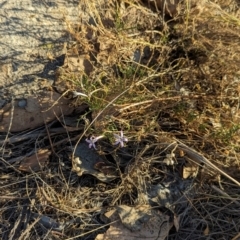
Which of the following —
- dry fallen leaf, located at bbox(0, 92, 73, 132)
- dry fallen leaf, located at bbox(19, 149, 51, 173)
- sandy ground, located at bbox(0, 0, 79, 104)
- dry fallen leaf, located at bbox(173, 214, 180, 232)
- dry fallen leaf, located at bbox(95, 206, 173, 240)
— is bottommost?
dry fallen leaf, located at bbox(95, 206, 173, 240)

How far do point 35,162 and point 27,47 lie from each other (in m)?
0.56

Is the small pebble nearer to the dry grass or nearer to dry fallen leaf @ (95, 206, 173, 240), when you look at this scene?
the dry grass

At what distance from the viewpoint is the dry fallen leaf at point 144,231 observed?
201 cm

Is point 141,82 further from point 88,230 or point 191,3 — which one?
point 88,230

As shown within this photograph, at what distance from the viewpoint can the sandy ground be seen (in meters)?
2.29

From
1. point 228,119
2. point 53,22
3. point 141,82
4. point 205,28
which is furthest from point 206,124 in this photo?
point 53,22

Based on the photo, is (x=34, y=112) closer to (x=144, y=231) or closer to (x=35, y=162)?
(x=35, y=162)

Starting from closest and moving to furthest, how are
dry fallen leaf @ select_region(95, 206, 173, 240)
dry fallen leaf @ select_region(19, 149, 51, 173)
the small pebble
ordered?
dry fallen leaf @ select_region(95, 206, 173, 240) < dry fallen leaf @ select_region(19, 149, 51, 173) < the small pebble

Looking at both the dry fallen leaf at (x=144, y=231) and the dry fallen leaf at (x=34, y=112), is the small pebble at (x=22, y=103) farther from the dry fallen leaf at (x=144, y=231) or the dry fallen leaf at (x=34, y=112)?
the dry fallen leaf at (x=144, y=231)

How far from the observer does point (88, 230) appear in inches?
80.5

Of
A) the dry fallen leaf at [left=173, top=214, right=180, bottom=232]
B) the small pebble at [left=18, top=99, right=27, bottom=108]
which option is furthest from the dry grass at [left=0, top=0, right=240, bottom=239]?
the small pebble at [left=18, top=99, right=27, bottom=108]

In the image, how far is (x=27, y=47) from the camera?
2293 mm

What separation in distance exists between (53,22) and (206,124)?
2.92 feet

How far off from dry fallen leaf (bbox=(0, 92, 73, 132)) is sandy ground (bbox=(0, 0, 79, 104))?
0.05m
